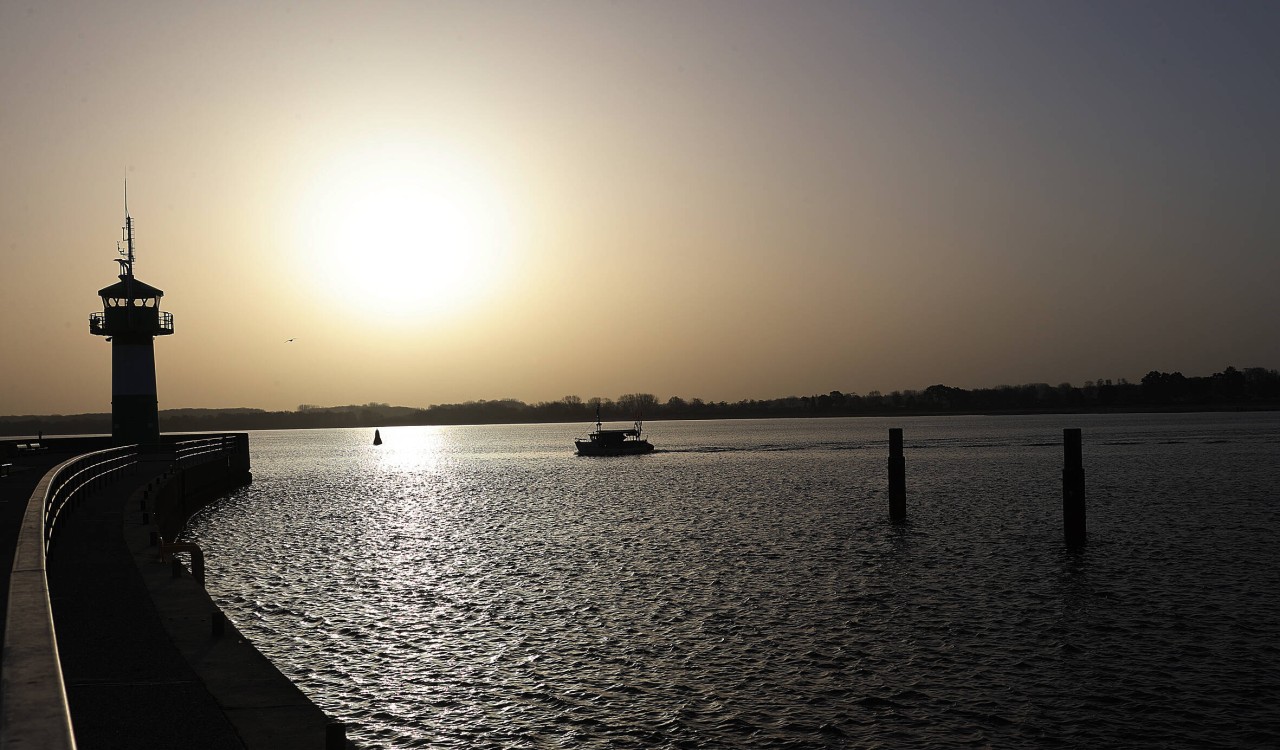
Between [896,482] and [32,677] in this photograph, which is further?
[896,482]

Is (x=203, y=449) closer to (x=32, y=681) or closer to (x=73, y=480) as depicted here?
(x=73, y=480)

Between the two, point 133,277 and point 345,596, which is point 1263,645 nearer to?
point 345,596

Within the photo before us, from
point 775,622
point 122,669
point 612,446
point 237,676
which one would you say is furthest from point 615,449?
point 122,669

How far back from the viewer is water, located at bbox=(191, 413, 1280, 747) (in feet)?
55.1

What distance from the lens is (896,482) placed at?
1907 inches

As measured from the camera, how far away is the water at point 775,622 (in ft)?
55.1

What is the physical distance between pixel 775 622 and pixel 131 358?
52110 mm

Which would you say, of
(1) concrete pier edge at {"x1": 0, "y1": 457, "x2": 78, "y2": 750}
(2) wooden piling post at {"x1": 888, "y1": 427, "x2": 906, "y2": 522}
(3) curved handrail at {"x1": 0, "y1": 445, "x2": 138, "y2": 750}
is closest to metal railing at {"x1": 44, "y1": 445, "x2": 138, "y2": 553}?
(3) curved handrail at {"x1": 0, "y1": 445, "x2": 138, "y2": 750}

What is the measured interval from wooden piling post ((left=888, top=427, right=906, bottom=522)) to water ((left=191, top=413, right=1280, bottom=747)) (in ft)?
3.83

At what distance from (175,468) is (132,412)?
18507 mm

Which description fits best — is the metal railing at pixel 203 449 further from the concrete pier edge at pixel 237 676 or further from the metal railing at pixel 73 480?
the concrete pier edge at pixel 237 676

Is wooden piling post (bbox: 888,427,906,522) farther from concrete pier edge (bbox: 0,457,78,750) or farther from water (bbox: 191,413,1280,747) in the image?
concrete pier edge (bbox: 0,457,78,750)

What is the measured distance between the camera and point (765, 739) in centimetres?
1577

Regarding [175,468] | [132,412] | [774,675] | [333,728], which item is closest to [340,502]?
[132,412]
